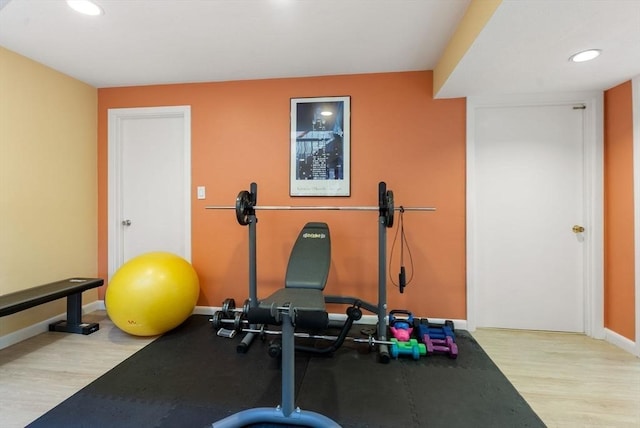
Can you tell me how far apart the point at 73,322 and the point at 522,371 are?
12.6 ft

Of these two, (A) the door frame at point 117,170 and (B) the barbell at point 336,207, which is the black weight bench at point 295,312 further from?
(A) the door frame at point 117,170

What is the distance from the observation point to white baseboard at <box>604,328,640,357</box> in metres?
2.30

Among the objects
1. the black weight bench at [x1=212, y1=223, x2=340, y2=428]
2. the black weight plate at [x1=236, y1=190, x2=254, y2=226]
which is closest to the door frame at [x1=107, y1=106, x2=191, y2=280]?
the black weight plate at [x1=236, y1=190, x2=254, y2=226]

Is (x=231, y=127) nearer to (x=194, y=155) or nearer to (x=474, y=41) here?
(x=194, y=155)

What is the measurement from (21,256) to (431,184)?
3794 mm

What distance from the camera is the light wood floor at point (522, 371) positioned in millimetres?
1662

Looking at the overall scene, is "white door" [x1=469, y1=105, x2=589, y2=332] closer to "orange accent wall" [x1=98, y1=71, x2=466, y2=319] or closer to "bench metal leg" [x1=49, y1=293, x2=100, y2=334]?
"orange accent wall" [x1=98, y1=71, x2=466, y2=319]

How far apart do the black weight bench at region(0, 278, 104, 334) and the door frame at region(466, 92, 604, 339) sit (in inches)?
147

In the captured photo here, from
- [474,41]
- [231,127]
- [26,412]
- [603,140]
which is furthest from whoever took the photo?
[231,127]

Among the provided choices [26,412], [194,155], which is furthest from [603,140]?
[26,412]

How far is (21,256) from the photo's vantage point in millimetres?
2523

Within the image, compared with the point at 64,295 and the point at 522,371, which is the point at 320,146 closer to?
the point at 522,371

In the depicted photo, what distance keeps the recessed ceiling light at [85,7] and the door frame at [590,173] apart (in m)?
3.05

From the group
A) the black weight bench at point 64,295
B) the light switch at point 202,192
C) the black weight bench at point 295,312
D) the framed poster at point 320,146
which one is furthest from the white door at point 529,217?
the black weight bench at point 64,295
